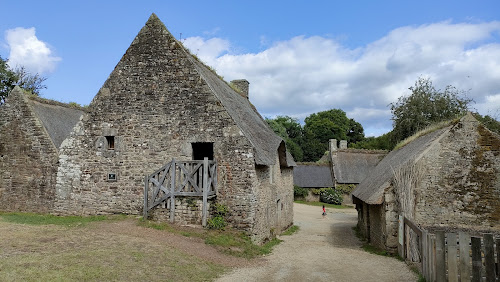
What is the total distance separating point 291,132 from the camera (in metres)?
82.2

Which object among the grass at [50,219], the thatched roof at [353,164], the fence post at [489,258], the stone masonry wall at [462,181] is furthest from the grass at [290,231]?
the thatched roof at [353,164]

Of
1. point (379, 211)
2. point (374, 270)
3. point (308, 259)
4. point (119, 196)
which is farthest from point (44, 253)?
point (379, 211)

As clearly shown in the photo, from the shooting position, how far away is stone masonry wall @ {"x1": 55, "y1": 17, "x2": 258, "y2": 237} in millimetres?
14930

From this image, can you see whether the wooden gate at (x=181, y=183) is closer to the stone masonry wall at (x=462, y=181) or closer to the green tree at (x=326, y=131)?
the stone masonry wall at (x=462, y=181)

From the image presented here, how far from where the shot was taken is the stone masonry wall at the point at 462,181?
46.6 feet

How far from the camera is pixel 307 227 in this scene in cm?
2477

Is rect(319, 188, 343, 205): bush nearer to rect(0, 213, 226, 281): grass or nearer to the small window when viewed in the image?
the small window

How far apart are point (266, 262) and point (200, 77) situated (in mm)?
7492

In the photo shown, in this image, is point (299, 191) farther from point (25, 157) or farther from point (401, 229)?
point (401, 229)

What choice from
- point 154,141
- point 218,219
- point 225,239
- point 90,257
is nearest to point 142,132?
point 154,141

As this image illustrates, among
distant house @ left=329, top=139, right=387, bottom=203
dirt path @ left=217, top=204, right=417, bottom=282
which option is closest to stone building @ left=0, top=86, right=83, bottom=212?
dirt path @ left=217, top=204, right=417, bottom=282

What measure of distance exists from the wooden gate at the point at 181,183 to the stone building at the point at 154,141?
277 millimetres

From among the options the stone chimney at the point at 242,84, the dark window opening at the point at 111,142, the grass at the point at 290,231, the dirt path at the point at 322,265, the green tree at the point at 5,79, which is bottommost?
the grass at the point at 290,231

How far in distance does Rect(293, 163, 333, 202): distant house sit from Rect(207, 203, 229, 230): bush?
32.7 meters
